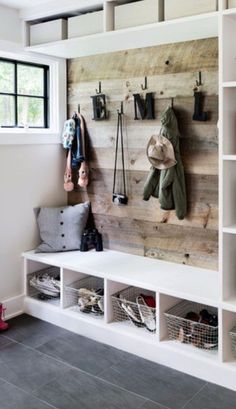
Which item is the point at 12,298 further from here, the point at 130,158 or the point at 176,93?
the point at 176,93

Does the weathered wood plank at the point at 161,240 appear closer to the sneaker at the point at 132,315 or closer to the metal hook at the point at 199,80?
the sneaker at the point at 132,315

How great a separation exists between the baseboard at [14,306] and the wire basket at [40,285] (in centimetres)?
9

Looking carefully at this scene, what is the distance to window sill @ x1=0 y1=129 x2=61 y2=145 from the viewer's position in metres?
3.27

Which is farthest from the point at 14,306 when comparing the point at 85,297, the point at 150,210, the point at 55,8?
the point at 55,8

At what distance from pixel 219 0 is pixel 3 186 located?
192cm

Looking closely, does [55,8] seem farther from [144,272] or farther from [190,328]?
[190,328]

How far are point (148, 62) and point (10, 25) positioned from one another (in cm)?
104

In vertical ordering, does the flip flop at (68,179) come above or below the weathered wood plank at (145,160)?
below

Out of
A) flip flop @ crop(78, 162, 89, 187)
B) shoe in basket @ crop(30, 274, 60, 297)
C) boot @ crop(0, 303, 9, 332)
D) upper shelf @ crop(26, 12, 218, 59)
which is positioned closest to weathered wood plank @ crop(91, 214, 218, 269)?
flip flop @ crop(78, 162, 89, 187)

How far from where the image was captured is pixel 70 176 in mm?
3695

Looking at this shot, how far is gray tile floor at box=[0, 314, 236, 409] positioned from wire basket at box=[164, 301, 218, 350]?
200mm

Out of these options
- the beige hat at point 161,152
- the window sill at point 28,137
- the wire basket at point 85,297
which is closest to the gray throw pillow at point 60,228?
the wire basket at point 85,297

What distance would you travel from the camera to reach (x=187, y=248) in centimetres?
314

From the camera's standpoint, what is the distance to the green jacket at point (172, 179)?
2.96 m
